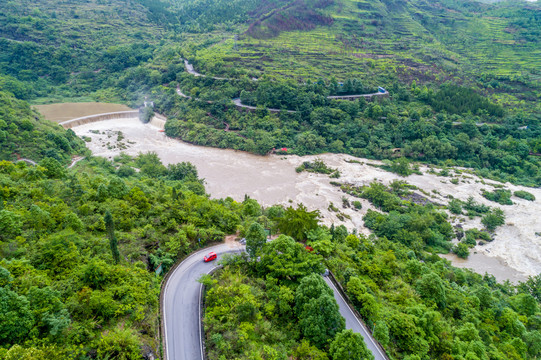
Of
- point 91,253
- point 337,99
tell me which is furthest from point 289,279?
point 337,99

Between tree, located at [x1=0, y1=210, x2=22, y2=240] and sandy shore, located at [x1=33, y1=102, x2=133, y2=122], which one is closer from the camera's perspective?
tree, located at [x1=0, y1=210, x2=22, y2=240]

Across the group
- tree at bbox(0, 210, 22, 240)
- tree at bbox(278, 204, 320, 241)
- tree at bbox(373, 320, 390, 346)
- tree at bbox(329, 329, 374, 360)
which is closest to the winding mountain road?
tree at bbox(373, 320, 390, 346)

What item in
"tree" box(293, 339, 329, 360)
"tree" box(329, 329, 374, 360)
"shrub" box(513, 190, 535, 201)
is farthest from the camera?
"shrub" box(513, 190, 535, 201)

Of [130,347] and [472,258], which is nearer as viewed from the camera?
[130,347]

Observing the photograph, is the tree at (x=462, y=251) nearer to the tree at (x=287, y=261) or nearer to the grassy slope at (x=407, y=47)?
the tree at (x=287, y=261)

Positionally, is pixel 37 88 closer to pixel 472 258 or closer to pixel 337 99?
pixel 337 99

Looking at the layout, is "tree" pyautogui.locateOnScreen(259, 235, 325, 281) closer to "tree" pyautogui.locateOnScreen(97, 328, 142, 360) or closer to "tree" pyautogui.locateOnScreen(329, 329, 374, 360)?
"tree" pyautogui.locateOnScreen(329, 329, 374, 360)
